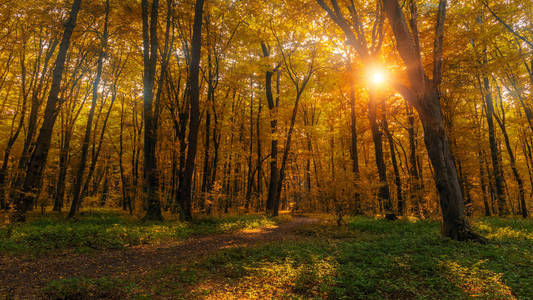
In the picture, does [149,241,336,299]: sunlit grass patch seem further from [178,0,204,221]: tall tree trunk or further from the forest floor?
[178,0,204,221]: tall tree trunk

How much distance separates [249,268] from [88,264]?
3.78 meters

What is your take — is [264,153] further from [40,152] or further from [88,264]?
[88,264]

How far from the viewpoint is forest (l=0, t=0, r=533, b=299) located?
4.64m

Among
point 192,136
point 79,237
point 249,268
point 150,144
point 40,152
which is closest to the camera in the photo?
point 249,268

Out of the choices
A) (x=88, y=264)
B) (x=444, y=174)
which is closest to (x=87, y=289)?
(x=88, y=264)

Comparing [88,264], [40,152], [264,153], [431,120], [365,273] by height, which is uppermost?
[264,153]

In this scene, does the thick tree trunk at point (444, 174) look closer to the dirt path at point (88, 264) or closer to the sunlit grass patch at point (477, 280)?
the sunlit grass patch at point (477, 280)

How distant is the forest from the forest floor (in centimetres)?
5

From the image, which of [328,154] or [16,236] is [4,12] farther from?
[328,154]

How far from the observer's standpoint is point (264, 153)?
28.0 metres

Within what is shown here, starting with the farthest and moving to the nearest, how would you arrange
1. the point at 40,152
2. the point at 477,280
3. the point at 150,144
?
1. the point at 150,144
2. the point at 40,152
3. the point at 477,280

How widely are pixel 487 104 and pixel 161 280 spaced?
2417cm

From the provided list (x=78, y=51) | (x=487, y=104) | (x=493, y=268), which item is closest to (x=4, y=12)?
(x=78, y=51)

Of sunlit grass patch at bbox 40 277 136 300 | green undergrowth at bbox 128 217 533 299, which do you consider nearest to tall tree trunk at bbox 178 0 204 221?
green undergrowth at bbox 128 217 533 299
